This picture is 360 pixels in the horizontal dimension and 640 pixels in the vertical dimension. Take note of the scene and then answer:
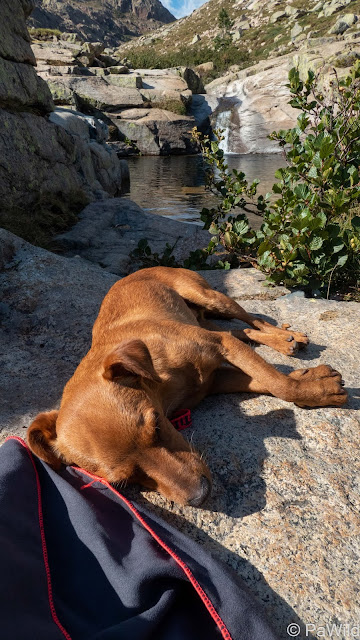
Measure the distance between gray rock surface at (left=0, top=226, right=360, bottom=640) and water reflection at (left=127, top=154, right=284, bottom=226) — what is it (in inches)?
277

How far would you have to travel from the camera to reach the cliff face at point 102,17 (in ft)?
396

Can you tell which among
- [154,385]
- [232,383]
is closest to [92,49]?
[232,383]

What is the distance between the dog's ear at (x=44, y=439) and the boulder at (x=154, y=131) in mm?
26939

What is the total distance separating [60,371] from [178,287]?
1451 mm

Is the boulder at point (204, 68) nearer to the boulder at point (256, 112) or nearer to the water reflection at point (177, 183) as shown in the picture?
the boulder at point (256, 112)

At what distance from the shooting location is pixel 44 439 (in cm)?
256

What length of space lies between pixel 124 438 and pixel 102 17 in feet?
604

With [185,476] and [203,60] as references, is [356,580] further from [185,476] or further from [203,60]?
[203,60]

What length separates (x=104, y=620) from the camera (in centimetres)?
188

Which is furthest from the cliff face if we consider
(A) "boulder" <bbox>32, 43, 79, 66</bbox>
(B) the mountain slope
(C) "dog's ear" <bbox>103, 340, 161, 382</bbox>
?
(C) "dog's ear" <bbox>103, 340, 161, 382</bbox>

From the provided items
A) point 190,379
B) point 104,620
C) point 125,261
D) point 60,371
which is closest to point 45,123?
point 125,261

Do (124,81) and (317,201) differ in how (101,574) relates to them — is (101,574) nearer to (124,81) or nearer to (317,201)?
(317,201)

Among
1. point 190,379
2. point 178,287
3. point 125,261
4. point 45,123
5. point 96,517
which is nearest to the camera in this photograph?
point 96,517

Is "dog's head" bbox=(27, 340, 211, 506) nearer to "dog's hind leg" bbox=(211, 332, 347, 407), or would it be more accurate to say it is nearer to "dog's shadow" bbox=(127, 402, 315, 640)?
"dog's shadow" bbox=(127, 402, 315, 640)
